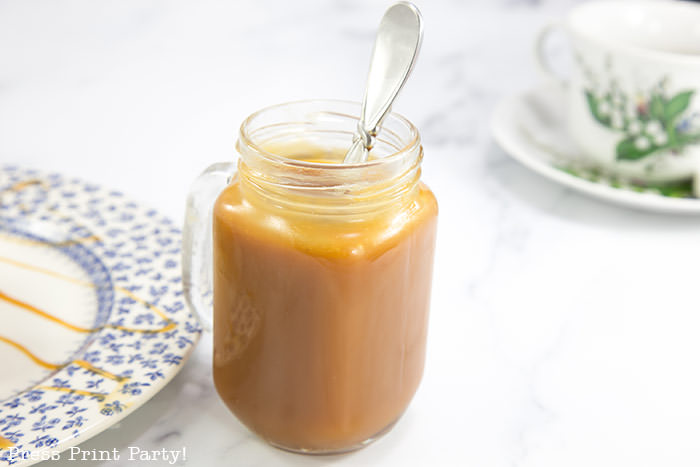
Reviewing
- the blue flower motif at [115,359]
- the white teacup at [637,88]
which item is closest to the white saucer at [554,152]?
the white teacup at [637,88]

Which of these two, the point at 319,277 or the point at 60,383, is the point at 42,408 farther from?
the point at 319,277

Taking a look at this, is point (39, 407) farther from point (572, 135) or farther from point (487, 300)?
point (572, 135)

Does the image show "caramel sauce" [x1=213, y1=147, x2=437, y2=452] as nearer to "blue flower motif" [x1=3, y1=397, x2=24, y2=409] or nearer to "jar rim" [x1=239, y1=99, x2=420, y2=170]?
"jar rim" [x1=239, y1=99, x2=420, y2=170]

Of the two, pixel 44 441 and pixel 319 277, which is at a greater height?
pixel 319 277

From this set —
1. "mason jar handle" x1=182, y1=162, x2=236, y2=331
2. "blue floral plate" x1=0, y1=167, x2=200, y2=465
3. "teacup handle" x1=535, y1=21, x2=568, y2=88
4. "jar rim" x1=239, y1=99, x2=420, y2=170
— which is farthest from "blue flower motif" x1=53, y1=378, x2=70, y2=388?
"teacup handle" x1=535, y1=21, x2=568, y2=88

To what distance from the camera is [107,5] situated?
1533 millimetres

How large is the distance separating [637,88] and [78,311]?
684 millimetres

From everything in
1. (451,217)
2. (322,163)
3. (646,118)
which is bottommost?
(451,217)

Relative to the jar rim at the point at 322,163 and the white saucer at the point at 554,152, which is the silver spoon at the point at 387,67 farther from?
the white saucer at the point at 554,152

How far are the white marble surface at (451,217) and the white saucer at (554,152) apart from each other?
0.03 m

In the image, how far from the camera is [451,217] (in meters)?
0.98

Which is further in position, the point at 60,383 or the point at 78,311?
the point at 78,311

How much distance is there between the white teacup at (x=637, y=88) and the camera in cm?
94

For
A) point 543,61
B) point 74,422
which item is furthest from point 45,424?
point 543,61
